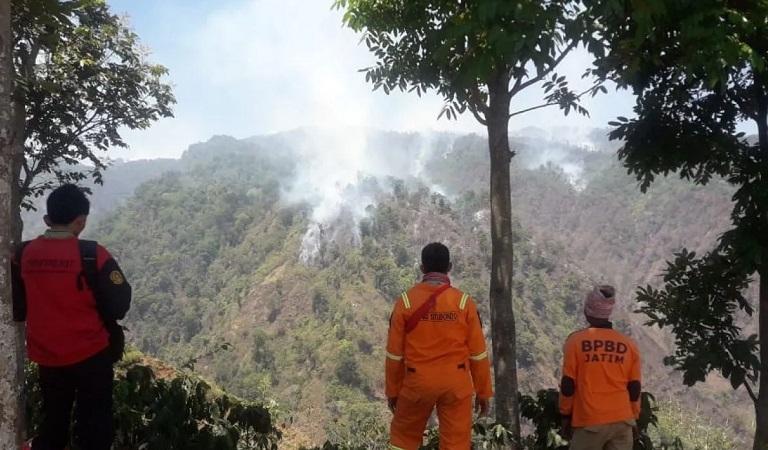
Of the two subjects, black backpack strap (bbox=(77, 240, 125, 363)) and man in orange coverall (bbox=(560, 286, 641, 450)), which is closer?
black backpack strap (bbox=(77, 240, 125, 363))

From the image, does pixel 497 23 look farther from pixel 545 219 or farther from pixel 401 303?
pixel 545 219

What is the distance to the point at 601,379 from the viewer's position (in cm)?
375

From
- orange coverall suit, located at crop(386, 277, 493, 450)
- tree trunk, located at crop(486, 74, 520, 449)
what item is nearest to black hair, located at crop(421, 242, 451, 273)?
orange coverall suit, located at crop(386, 277, 493, 450)

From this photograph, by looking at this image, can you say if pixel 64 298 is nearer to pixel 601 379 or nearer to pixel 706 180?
pixel 601 379

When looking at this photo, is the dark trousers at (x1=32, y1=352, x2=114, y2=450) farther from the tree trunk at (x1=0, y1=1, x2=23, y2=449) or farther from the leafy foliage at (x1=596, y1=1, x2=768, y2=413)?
the leafy foliage at (x1=596, y1=1, x2=768, y2=413)

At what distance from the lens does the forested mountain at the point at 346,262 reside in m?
76.3

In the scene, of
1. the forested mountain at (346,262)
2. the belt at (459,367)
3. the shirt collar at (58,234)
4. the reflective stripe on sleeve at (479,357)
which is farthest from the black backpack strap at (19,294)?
the forested mountain at (346,262)

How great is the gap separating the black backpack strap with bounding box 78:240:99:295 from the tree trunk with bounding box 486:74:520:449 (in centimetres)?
312

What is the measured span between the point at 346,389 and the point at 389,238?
38.0 meters

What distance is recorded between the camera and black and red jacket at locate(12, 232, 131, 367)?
299cm

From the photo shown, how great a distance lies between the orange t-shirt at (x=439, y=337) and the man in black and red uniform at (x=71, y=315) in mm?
1652

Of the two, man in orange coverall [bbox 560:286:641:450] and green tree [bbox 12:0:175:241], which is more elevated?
green tree [bbox 12:0:175:241]

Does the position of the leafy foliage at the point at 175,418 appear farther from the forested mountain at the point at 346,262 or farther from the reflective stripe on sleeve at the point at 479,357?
the forested mountain at the point at 346,262

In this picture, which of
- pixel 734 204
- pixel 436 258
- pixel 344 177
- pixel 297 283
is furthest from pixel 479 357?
pixel 344 177
